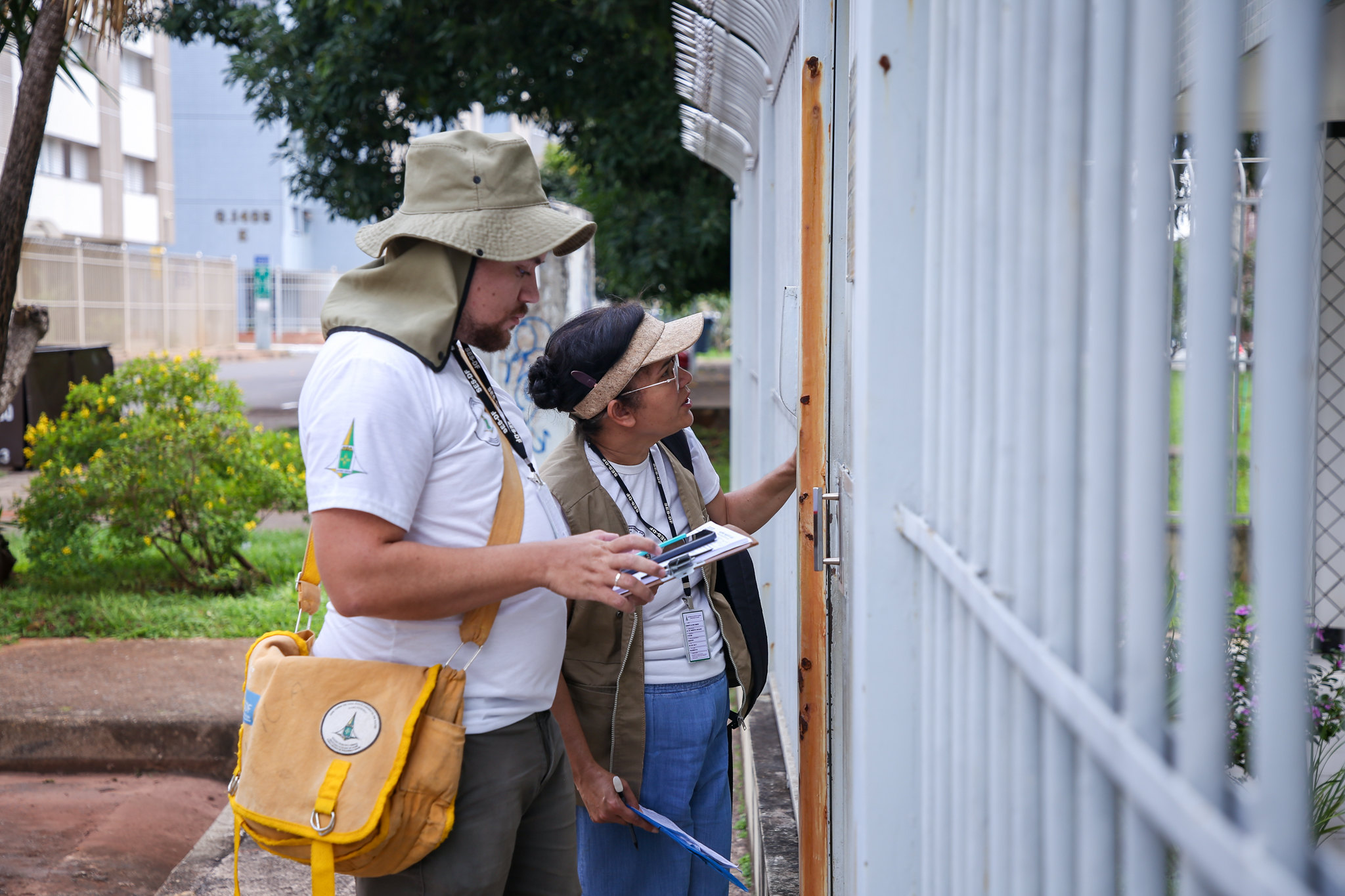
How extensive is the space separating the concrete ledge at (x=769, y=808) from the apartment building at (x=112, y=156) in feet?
77.1

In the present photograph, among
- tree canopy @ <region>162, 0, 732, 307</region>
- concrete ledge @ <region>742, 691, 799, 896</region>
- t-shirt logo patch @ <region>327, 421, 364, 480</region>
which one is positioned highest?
tree canopy @ <region>162, 0, 732, 307</region>

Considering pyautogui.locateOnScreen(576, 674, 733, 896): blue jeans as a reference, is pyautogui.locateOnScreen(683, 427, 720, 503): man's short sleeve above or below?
above

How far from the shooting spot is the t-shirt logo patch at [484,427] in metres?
2.02

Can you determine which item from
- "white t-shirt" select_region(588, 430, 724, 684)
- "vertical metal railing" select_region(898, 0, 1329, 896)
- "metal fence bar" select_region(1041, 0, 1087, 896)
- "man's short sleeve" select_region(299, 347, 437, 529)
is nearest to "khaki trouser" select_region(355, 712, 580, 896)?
"white t-shirt" select_region(588, 430, 724, 684)

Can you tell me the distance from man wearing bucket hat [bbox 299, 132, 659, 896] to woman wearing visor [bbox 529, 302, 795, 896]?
22 cm

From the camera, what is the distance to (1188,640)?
67 centimetres

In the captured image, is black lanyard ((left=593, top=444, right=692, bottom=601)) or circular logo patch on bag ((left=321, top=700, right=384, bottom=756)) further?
black lanyard ((left=593, top=444, right=692, bottom=601))

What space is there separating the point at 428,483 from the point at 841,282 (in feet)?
2.92

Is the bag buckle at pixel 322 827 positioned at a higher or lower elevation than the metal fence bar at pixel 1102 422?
lower

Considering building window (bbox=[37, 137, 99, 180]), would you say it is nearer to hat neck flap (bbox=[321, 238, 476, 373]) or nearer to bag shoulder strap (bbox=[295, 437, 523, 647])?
hat neck flap (bbox=[321, 238, 476, 373])

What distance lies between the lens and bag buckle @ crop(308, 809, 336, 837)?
6.08ft

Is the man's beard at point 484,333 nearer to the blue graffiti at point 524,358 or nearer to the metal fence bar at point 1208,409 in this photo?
the metal fence bar at point 1208,409

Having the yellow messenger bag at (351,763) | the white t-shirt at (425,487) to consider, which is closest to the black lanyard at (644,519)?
the white t-shirt at (425,487)

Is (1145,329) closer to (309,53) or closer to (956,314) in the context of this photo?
(956,314)
